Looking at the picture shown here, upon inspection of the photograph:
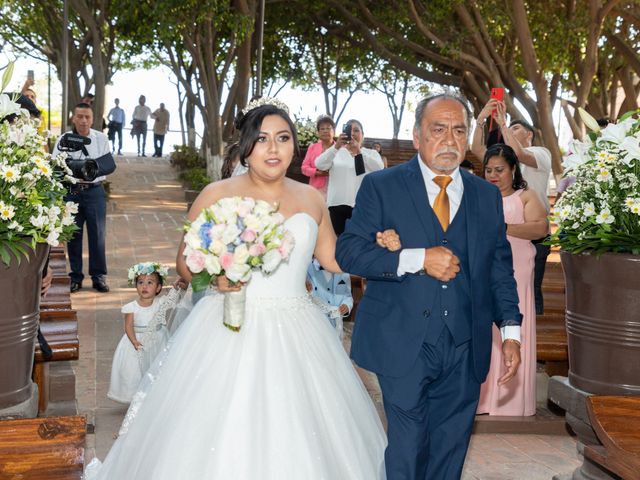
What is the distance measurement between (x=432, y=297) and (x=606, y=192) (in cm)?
143

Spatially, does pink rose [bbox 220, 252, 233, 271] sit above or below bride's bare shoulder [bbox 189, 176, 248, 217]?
below

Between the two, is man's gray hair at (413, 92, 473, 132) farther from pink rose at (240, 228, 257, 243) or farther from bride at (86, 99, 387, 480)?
pink rose at (240, 228, 257, 243)

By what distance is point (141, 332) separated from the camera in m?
7.73

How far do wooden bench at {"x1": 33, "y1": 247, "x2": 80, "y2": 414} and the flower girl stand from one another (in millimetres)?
378

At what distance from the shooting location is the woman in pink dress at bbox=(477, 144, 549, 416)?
24.1 feet

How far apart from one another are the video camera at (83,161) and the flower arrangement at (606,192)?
5.75 meters

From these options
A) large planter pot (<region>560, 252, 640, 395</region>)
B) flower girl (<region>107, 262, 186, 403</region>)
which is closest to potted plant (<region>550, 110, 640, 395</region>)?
large planter pot (<region>560, 252, 640, 395</region>)

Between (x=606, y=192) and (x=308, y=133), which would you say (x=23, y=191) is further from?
(x=308, y=133)

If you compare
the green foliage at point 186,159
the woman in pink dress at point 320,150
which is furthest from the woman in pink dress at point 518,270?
the green foliage at point 186,159

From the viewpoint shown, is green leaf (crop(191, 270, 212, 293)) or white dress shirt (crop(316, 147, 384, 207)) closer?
green leaf (crop(191, 270, 212, 293))

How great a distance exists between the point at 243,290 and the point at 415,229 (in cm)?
85

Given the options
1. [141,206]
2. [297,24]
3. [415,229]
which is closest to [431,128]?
[415,229]

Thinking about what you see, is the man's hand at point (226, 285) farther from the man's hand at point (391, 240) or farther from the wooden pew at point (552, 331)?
the wooden pew at point (552, 331)

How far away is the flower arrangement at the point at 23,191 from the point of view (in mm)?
4684
